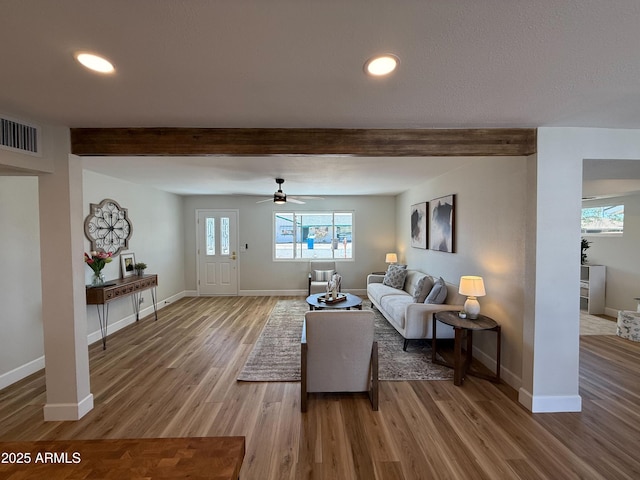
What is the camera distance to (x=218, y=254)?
6602 millimetres

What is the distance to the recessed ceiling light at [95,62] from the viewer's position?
1.30 metres

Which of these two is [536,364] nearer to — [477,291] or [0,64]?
[477,291]

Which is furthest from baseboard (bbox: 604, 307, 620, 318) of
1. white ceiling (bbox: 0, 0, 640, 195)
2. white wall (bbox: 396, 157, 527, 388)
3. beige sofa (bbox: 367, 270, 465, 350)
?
white ceiling (bbox: 0, 0, 640, 195)

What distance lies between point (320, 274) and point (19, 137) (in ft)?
16.4

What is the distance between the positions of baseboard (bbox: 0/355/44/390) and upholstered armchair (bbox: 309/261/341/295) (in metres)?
4.03

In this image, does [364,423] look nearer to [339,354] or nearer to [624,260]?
[339,354]

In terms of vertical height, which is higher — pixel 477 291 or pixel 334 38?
pixel 334 38

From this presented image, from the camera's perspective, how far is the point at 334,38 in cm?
120

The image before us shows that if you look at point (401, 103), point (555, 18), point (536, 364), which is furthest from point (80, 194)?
point (536, 364)

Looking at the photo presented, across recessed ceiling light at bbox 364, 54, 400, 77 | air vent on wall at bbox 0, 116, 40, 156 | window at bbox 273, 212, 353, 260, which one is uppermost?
recessed ceiling light at bbox 364, 54, 400, 77

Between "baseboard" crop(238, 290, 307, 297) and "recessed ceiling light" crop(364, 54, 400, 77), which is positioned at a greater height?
"recessed ceiling light" crop(364, 54, 400, 77)

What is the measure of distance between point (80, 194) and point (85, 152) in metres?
0.36

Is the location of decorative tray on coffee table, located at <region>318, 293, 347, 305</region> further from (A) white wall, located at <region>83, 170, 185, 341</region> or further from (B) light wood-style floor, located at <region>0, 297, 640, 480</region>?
(A) white wall, located at <region>83, 170, 185, 341</region>

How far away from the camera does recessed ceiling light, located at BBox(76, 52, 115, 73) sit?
1.30 m
